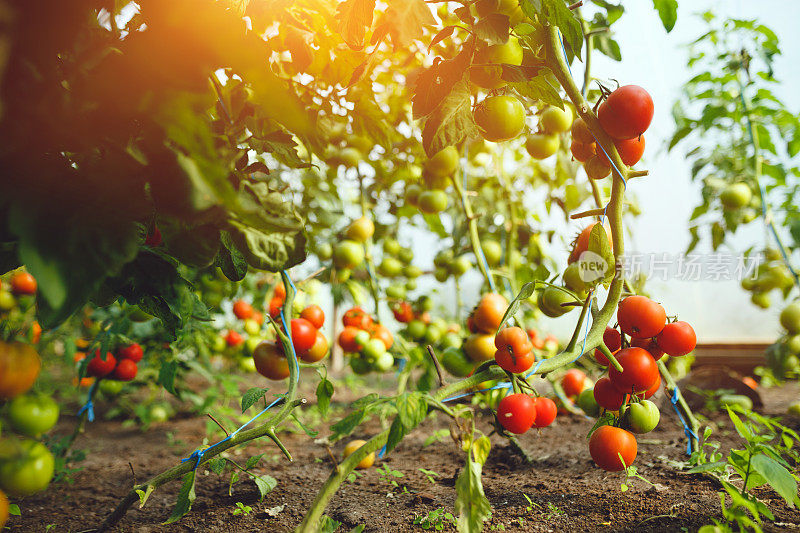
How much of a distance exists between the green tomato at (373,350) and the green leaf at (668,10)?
899 mm

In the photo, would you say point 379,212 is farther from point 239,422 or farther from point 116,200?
point 116,200

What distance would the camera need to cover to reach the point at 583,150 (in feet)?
2.41

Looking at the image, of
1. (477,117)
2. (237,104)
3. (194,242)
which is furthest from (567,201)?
(194,242)

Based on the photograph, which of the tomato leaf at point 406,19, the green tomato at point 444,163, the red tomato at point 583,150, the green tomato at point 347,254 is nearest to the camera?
the tomato leaf at point 406,19

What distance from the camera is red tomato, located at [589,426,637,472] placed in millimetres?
643

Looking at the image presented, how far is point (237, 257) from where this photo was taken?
58 centimetres

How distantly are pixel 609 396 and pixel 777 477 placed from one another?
21 centimetres

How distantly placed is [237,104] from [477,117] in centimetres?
A: 34

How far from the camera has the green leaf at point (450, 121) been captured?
0.61 metres

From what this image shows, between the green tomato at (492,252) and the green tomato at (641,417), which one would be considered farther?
the green tomato at (492,252)

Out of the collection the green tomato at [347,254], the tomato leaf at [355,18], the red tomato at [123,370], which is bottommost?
the red tomato at [123,370]

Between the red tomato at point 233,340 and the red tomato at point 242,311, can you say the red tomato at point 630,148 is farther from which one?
the red tomato at point 233,340

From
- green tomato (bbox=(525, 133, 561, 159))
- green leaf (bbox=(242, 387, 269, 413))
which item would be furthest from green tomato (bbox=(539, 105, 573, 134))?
green leaf (bbox=(242, 387, 269, 413))

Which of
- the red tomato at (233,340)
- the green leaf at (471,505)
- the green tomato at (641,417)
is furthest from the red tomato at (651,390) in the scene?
the red tomato at (233,340)
